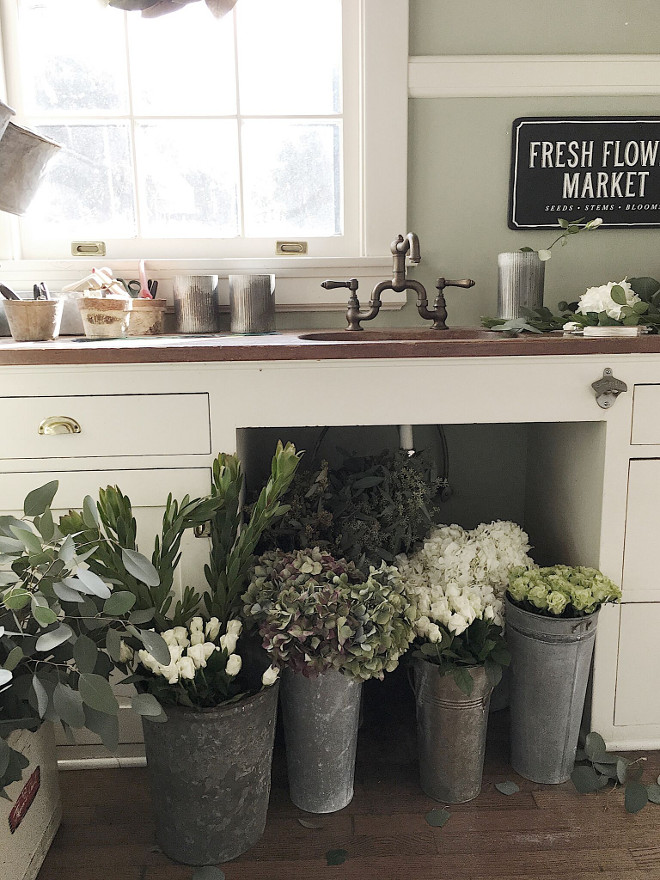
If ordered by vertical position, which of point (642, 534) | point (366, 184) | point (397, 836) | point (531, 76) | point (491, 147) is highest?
point (531, 76)

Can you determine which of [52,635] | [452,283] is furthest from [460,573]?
[52,635]

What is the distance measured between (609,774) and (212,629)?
1027 mm

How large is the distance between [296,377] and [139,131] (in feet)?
3.67

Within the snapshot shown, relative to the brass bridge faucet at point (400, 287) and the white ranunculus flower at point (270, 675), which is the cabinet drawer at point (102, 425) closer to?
the white ranunculus flower at point (270, 675)

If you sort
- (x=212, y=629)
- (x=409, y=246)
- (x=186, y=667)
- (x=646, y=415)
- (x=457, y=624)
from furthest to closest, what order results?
(x=409, y=246), (x=646, y=415), (x=457, y=624), (x=212, y=629), (x=186, y=667)

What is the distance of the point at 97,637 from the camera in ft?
4.51

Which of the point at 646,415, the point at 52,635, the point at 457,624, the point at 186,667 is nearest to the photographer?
the point at 52,635

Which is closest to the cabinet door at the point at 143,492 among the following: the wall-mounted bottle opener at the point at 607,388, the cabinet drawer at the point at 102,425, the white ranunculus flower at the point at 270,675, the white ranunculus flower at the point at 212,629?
the cabinet drawer at the point at 102,425

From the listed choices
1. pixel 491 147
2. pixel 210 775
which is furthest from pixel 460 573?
pixel 491 147

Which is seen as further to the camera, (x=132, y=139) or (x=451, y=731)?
(x=132, y=139)

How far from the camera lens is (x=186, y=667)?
1.41 metres

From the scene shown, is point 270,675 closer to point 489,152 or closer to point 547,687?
point 547,687

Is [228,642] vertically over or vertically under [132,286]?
under

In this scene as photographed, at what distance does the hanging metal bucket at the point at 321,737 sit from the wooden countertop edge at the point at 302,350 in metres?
0.70
